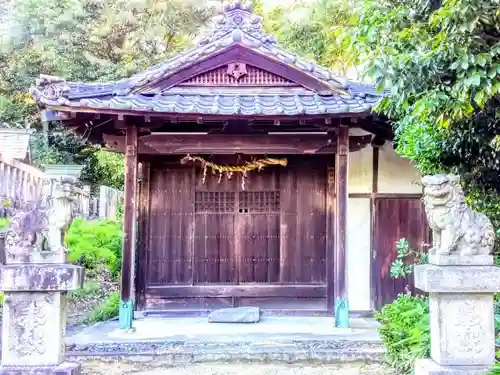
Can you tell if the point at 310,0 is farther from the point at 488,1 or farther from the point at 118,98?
the point at 488,1

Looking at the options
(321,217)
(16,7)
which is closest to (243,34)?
(321,217)

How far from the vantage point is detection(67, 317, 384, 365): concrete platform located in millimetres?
6750

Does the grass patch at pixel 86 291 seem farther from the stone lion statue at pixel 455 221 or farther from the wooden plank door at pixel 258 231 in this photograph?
the stone lion statue at pixel 455 221

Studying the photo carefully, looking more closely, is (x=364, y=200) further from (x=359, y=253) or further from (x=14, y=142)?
(x=14, y=142)

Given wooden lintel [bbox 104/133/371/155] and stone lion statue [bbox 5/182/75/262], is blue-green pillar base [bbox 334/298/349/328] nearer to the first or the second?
wooden lintel [bbox 104/133/371/155]

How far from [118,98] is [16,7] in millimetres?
14880

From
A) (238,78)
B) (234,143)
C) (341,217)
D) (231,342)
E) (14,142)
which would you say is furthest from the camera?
(14,142)

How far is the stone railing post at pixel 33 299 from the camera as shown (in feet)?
16.4

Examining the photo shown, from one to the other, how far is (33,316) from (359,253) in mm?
6108

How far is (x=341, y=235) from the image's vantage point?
8.02m

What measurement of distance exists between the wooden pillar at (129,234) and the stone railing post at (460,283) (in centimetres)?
472

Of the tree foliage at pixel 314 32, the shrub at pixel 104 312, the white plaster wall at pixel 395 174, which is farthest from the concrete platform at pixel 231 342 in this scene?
the tree foliage at pixel 314 32

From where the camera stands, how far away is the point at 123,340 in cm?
730

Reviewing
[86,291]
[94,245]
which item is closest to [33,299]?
[86,291]
